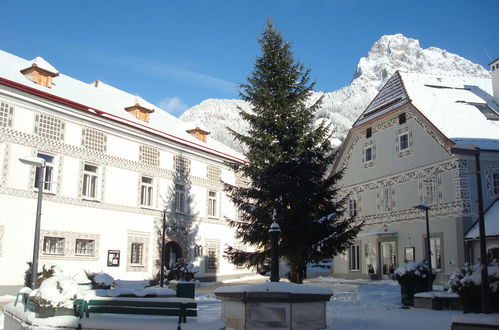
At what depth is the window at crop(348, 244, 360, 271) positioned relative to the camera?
35.4 m

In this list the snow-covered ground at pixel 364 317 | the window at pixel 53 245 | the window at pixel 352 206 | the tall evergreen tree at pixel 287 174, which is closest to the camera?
the snow-covered ground at pixel 364 317

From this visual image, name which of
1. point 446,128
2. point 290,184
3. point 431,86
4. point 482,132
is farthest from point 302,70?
point 431,86

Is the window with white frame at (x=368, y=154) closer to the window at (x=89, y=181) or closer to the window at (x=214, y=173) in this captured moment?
the window at (x=214, y=173)

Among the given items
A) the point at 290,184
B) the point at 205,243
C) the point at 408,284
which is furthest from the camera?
the point at 205,243

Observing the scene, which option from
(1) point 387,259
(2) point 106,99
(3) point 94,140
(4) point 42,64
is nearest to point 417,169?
(1) point 387,259

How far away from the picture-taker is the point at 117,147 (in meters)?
27.9

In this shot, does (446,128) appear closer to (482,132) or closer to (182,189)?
(482,132)

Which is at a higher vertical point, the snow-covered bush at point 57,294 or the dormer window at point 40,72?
the dormer window at point 40,72

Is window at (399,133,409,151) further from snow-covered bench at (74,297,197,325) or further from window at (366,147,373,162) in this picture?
snow-covered bench at (74,297,197,325)

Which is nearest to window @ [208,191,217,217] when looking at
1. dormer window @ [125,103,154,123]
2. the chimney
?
dormer window @ [125,103,154,123]

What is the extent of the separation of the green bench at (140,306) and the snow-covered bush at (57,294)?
184 mm

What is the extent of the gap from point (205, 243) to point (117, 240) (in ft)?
26.2

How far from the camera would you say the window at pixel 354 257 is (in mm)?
35438

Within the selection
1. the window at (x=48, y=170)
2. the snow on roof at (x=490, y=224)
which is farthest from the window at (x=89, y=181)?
the snow on roof at (x=490, y=224)
